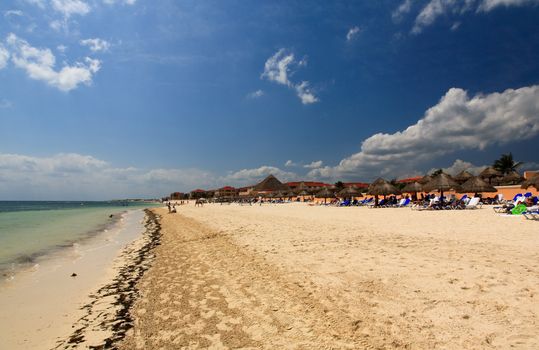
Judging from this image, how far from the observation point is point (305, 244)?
7.26 meters

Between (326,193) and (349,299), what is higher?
(326,193)

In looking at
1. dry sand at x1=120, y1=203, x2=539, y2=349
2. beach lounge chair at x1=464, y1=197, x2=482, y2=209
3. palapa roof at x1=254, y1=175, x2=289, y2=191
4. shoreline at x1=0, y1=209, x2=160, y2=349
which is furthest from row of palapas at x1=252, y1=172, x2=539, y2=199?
shoreline at x1=0, y1=209, x2=160, y2=349

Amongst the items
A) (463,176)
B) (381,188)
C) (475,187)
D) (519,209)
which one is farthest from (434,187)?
Answer: (463,176)

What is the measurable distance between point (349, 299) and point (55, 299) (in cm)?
449

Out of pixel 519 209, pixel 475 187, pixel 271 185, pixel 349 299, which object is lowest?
pixel 349 299

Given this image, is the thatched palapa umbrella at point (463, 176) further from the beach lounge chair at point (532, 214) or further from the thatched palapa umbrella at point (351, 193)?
the beach lounge chair at point (532, 214)

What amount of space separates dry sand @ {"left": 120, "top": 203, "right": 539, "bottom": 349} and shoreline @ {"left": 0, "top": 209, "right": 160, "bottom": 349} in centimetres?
71

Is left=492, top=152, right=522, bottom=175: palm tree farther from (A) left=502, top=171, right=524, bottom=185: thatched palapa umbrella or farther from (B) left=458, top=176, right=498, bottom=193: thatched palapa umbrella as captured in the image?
(B) left=458, top=176, right=498, bottom=193: thatched palapa umbrella

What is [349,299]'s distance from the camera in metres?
3.59

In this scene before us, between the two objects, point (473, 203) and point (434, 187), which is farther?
point (434, 187)

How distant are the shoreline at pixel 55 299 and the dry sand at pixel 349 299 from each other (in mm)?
710

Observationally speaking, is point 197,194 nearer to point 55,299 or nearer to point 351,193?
point 351,193

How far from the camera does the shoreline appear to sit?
3238 mm

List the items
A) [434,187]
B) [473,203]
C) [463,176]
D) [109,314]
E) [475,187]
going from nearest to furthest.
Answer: [109,314], [473,203], [434,187], [475,187], [463,176]
